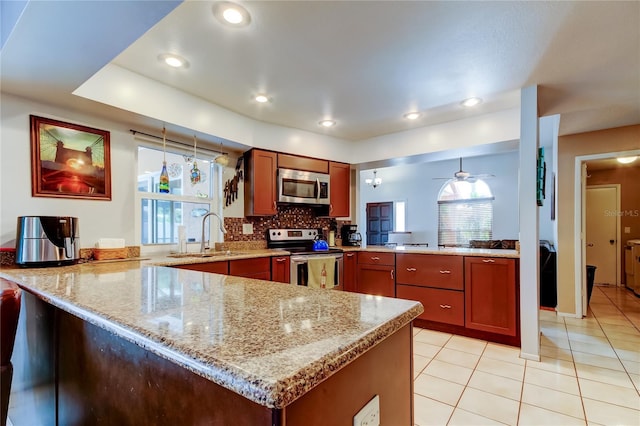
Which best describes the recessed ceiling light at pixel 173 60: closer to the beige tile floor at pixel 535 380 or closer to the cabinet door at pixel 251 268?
the cabinet door at pixel 251 268

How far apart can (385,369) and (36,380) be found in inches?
63.1

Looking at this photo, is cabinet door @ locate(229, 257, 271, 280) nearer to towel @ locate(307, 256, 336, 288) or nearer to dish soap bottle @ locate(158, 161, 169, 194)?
towel @ locate(307, 256, 336, 288)

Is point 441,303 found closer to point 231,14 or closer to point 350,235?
point 350,235

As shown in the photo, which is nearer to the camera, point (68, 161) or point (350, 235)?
point (68, 161)

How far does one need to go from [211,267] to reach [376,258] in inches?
77.3

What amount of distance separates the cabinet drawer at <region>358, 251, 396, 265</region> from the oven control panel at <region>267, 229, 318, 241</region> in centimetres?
72

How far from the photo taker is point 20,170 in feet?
6.70

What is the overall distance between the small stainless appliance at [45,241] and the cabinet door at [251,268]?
1125 millimetres

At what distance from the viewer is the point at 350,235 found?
443 cm

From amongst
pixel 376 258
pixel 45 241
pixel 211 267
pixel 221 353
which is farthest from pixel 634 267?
pixel 45 241

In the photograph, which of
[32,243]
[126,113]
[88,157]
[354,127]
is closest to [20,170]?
[88,157]

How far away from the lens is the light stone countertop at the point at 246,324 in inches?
18.2

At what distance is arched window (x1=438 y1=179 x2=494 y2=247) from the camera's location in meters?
7.09

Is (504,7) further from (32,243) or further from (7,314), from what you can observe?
→ (32,243)
